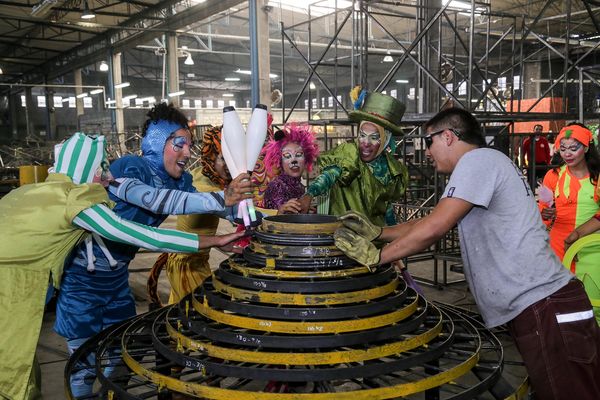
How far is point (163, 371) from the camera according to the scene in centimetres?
204

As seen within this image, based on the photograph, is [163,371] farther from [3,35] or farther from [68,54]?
[68,54]

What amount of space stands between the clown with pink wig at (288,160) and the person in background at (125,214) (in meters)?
1.16

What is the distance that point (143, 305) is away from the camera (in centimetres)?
559

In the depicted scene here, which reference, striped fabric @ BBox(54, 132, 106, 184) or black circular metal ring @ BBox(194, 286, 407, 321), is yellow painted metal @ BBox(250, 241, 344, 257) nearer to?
black circular metal ring @ BBox(194, 286, 407, 321)

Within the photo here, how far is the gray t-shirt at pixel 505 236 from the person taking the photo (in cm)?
205

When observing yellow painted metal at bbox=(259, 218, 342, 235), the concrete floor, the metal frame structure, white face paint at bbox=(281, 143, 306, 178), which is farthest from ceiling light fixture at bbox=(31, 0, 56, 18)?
yellow painted metal at bbox=(259, 218, 342, 235)

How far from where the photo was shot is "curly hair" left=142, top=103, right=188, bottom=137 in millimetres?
2801

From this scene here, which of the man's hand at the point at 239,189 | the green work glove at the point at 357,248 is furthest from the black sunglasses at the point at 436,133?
the man's hand at the point at 239,189

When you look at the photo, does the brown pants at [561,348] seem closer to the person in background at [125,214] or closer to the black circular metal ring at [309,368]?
the black circular metal ring at [309,368]

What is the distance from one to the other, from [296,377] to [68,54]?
2628 centimetres

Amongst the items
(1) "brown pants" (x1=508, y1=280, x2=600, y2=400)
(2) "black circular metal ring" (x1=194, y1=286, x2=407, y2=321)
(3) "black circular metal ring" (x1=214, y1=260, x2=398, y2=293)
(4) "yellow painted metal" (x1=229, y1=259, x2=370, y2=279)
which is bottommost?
(1) "brown pants" (x1=508, y1=280, x2=600, y2=400)

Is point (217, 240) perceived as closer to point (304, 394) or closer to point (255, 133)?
point (255, 133)

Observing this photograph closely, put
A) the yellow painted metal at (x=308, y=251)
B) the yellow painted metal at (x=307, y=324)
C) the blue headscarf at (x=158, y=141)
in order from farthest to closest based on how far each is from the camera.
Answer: the blue headscarf at (x=158, y=141) < the yellow painted metal at (x=308, y=251) < the yellow painted metal at (x=307, y=324)

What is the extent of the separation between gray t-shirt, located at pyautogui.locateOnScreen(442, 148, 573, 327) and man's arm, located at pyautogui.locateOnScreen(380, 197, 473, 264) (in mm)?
40
